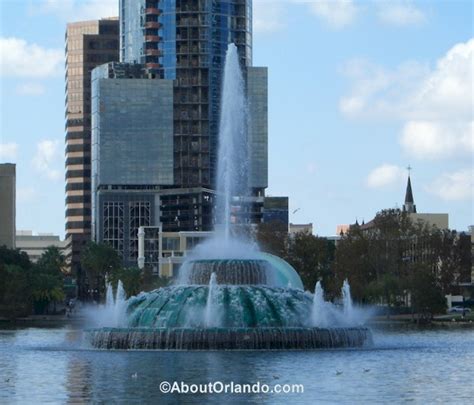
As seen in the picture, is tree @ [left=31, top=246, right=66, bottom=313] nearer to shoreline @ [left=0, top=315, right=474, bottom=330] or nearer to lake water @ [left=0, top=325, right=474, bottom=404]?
shoreline @ [left=0, top=315, right=474, bottom=330]

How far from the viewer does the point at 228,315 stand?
69.9m

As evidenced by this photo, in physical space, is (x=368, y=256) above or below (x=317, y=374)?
above

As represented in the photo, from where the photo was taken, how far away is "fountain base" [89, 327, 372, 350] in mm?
66312

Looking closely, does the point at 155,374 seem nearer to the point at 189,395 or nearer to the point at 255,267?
the point at 189,395

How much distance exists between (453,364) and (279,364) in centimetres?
768

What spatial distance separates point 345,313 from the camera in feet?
261

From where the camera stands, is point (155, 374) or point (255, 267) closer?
point (155, 374)

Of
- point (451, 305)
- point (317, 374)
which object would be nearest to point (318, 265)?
point (451, 305)

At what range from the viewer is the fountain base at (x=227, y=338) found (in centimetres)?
6631

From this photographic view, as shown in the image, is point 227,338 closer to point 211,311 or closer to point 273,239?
point 211,311

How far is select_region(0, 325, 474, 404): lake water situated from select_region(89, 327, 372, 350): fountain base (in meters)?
1.59

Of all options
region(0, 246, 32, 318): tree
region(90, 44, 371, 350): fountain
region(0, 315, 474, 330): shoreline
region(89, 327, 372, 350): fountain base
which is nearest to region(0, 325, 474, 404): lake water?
region(89, 327, 372, 350): fountain base

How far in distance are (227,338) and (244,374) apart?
14.2 meters

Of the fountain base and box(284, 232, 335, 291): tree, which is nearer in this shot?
the fountain base
